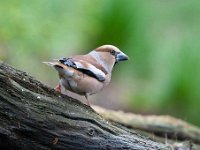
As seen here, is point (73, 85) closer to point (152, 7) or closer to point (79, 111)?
point (79, 111)

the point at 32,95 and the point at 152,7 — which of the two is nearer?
the point at 32,95

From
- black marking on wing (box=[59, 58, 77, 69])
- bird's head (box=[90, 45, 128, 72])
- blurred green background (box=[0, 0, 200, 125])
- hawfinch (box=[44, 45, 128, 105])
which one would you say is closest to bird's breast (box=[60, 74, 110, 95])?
hawfinch (box=[44, 45, 128, 105])

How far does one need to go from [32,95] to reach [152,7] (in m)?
7.40

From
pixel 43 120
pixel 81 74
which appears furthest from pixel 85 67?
Result: pixel 43 120

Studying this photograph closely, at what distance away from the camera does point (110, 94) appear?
450 inches

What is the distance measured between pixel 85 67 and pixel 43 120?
72 centimetres

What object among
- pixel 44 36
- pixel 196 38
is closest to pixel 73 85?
pixel 44 36

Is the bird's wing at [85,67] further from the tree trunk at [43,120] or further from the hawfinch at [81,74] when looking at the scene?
the tree trunk at [43,120]

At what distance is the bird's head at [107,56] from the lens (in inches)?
218

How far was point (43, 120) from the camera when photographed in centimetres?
430

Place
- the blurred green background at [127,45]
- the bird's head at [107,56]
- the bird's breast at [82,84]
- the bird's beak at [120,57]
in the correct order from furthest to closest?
the blurred green background at [127,45] → the bird's beak at [120,57] → the bird's head at [107,56] → the bird's breast at [82,84]

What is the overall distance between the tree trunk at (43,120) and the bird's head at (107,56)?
2.89 ft

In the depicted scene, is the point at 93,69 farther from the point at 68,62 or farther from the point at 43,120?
the point at 43,120

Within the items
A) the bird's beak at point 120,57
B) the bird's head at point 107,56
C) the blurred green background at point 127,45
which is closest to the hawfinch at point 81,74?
the bird's head at point 107,56
